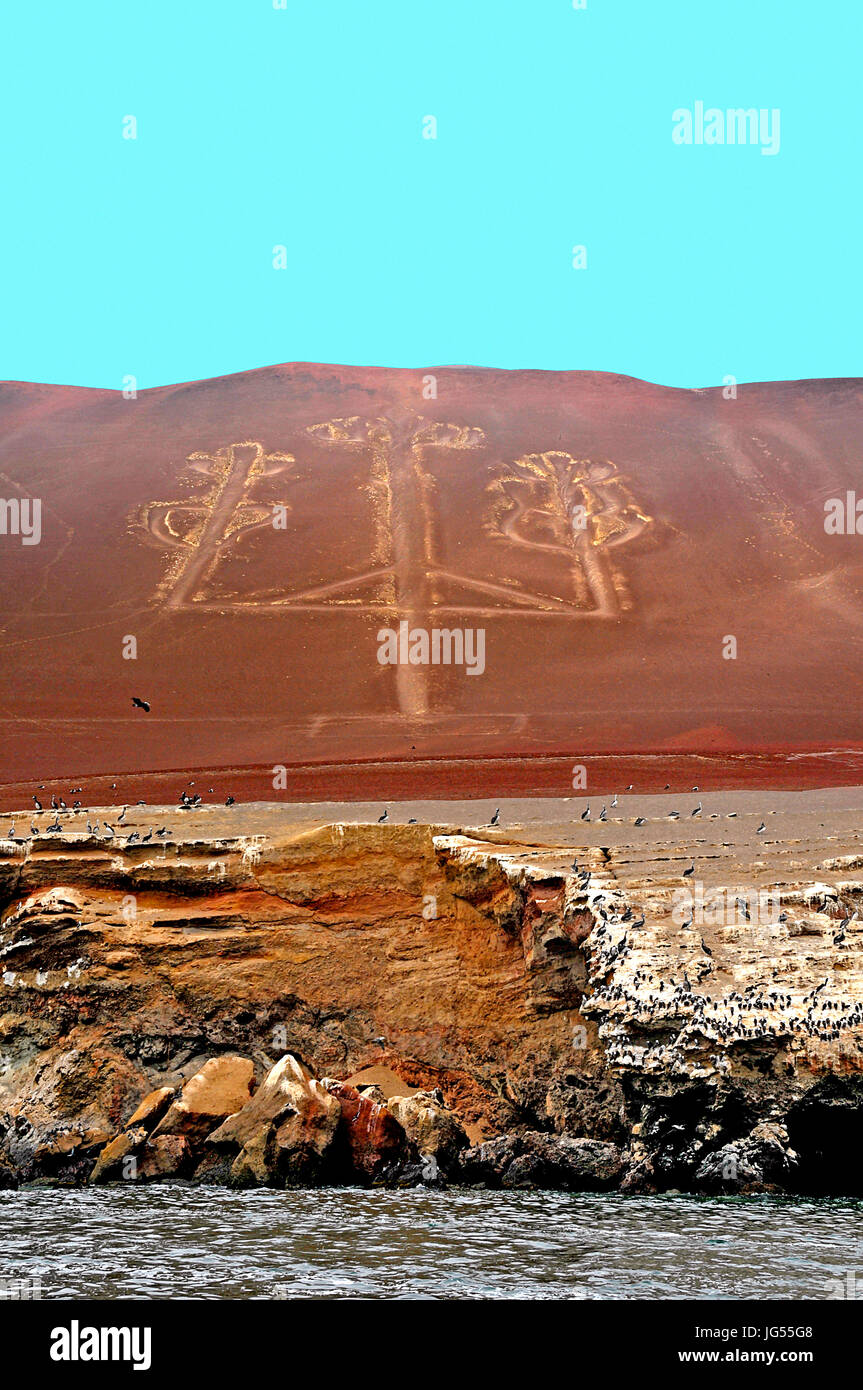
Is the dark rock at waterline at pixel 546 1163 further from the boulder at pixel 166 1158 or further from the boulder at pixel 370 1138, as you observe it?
the boulder at pixel 166 1158

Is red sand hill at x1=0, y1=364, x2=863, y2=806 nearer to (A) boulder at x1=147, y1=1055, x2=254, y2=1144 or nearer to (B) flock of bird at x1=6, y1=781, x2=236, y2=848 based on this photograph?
(B) flock of bird at x1=6, y1=781, x2=236, y2=848

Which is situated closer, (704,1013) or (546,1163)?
(704,1013)

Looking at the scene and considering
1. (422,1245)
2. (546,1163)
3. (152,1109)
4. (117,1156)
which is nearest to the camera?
(422,1245)

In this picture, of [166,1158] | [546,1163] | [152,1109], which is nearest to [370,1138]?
[546,1163]

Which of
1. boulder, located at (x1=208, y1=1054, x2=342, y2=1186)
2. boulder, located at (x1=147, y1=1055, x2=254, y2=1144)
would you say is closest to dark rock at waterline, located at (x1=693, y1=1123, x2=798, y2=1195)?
boulder, located at (x1=208, y1=1054, x2=342, y2=1186)

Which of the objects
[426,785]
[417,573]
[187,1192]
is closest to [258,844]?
[187,1192]

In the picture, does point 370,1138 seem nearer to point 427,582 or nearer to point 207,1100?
point 207,1100
